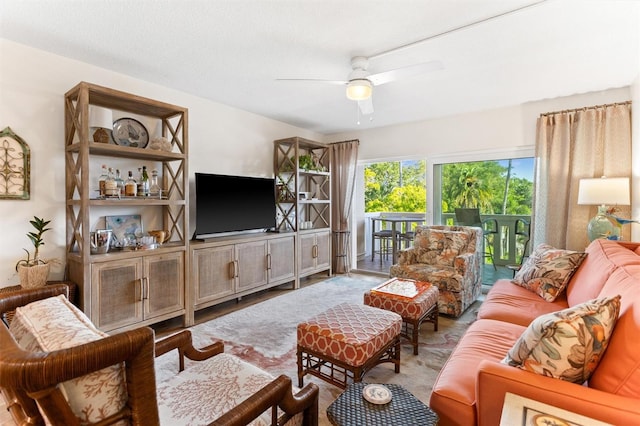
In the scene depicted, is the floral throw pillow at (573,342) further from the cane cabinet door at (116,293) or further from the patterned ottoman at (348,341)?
the cane cabinet door at (116,293)

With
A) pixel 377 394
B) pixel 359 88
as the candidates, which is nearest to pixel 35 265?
pixel 377 394

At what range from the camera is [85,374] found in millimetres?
766

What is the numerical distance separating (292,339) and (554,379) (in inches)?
82.4

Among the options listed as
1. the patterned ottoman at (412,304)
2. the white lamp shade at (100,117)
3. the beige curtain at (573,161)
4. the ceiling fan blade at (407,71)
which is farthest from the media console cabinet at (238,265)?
the beige curtain at (573,161)

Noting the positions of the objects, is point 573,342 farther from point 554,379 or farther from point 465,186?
point 465,186

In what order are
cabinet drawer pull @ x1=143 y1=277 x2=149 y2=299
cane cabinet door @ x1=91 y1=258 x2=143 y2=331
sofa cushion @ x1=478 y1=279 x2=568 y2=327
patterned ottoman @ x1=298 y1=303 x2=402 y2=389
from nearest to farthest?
1. patterned ottoman @ x1=298 y1=303 x2=402 y2=389
2. sofa cushion @ x1=478 y1=279 x2=568 y2=327
3. cane cabinet door @ x1=91 y1=258 x2=143 y2=331
4. cabinet drawer pull @ x1=143 y1=277 x2=149 y2=299

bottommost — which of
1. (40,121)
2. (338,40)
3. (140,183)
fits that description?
(140,183)

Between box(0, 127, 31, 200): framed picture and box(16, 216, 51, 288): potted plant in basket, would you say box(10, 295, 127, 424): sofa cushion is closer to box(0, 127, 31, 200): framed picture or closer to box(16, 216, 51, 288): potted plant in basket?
box(16, 216, 51, 288): potted plant in basket

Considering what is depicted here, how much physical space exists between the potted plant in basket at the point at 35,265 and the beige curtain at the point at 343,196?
12.5 ft

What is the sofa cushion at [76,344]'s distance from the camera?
801 mm

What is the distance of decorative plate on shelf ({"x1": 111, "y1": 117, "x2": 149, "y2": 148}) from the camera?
9.87 ft

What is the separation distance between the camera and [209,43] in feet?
8.08

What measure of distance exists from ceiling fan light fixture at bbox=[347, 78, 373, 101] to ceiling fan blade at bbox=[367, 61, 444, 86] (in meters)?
0.05

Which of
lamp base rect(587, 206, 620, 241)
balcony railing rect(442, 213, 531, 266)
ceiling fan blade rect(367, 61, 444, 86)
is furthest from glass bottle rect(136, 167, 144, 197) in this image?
lamp base rect(587, 206, 620, 241)
